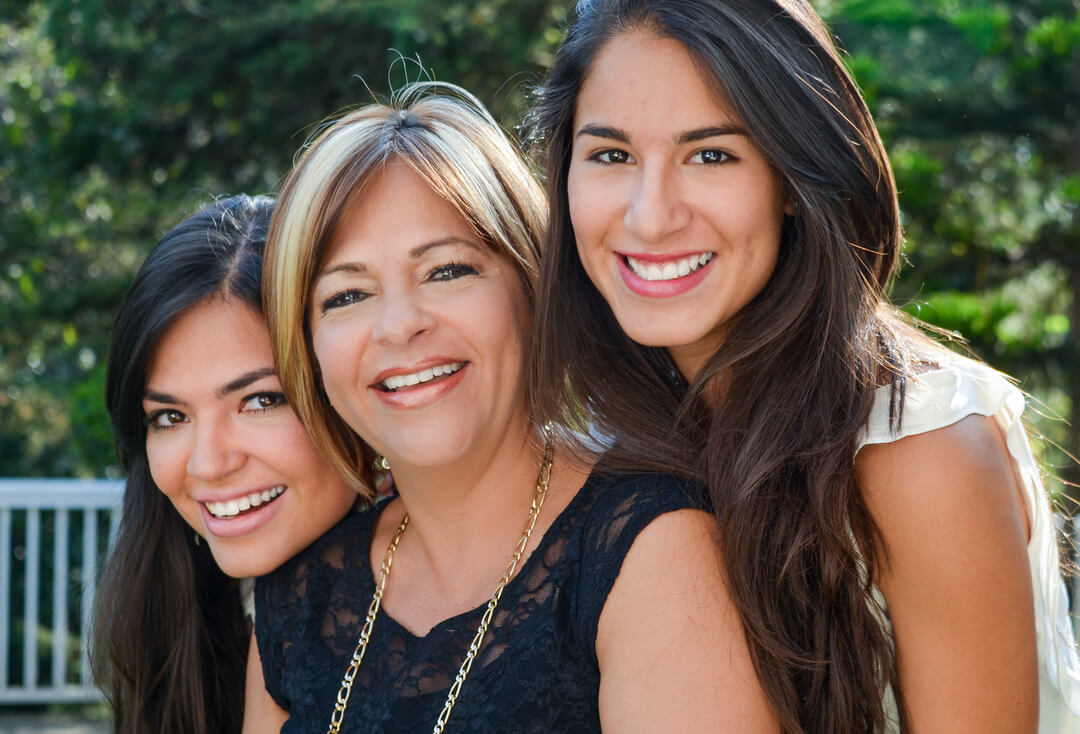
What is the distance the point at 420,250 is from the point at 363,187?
0.18 meters

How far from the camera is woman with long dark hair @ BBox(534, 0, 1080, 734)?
211 cm

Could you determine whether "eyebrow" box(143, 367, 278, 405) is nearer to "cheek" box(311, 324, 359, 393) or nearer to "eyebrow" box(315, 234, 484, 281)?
"cheek" box(311, 324, 359, 393)

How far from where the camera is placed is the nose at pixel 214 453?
273cm

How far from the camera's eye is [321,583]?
2.73m

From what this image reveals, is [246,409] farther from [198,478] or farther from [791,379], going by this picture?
[791,379]

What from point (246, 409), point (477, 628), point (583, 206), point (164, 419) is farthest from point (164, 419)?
point (583, 206)

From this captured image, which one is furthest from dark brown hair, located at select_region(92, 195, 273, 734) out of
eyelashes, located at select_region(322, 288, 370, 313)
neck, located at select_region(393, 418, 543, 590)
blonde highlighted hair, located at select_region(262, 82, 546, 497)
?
neck, located at select_region(393, 418, 543, 590)

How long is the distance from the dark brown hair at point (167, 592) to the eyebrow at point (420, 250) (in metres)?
0.52

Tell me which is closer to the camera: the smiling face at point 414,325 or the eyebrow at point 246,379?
the smiling face at point 414,325

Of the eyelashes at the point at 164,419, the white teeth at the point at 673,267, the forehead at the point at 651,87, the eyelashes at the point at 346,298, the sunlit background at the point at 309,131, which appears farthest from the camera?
the sunlit background at the point at 309,131

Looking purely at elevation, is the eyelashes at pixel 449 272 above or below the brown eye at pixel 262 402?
above

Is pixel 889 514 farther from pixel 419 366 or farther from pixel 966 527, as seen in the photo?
pixel 419 366

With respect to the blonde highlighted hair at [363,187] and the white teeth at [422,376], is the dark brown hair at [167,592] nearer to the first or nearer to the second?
the blonde highlighted hair at [363,187]

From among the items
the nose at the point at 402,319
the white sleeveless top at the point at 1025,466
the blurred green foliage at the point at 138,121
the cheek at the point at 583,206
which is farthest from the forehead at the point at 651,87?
the blurred green foliage at the point at 138,121
